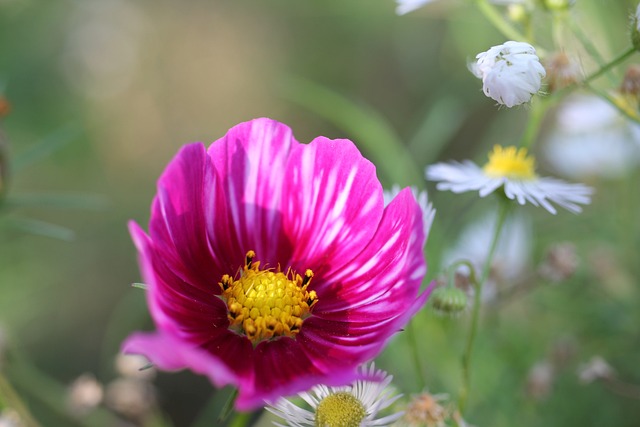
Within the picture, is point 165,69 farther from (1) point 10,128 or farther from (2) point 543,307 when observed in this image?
(2) point 543,307

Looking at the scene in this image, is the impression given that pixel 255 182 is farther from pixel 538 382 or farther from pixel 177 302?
pixel 538 382

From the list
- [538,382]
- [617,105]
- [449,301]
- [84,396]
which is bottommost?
[84,396]

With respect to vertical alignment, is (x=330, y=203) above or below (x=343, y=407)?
above

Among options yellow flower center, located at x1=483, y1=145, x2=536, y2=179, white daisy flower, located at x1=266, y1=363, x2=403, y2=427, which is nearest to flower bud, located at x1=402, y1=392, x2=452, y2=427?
white daisy flower, located at x1=266, y1=363, x2=403, y2=427

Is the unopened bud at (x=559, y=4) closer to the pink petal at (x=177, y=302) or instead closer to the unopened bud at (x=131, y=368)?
the pink petal at (x=177, y=302)

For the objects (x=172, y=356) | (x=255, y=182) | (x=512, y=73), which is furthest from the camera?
(x=255, y=182)

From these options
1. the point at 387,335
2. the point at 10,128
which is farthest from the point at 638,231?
the point at 10,128

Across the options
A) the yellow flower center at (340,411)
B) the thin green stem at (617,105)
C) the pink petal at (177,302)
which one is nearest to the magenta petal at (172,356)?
the pink petal at (177,302)

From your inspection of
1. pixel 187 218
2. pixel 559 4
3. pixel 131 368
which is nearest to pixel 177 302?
pixel 187 218
